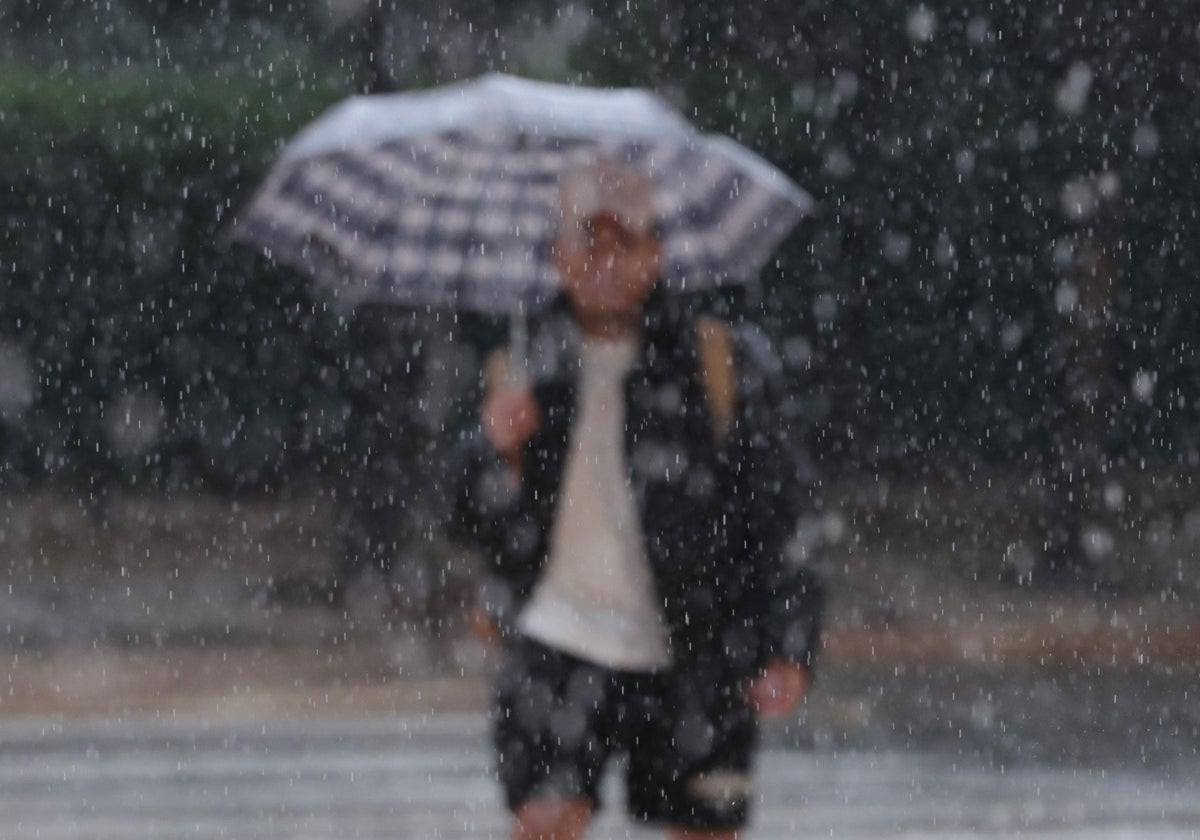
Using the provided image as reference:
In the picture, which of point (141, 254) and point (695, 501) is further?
point (141, 254)

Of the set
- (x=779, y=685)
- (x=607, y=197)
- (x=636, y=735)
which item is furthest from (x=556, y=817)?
(x=607, y=197)

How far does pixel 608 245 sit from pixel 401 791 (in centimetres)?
464

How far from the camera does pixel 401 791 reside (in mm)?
9320

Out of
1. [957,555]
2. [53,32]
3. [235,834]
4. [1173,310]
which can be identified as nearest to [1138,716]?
[235,834]

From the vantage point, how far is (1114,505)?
1834 cm

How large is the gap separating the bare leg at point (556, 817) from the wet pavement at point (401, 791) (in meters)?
3.16

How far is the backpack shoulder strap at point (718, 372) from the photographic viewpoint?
4.96 m

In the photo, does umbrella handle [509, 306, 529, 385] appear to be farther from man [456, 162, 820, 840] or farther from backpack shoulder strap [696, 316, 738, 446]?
backpack shoulder strap [696, 316, 738, 446]

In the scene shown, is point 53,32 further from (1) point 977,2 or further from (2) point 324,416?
(1) point 977,2

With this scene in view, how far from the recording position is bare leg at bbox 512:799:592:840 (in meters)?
5.16

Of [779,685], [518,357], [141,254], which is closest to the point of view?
[779,685]

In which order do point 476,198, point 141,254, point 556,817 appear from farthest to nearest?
1. point 141,254
2. point 476,198
3. point 556,817

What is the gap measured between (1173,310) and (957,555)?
254cm

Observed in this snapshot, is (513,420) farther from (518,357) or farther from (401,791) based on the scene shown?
(401,791)
